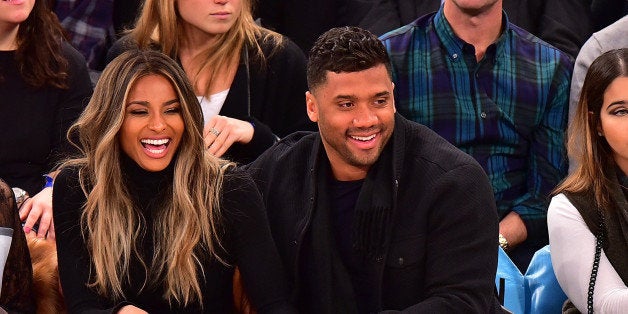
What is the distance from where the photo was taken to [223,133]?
156 inches

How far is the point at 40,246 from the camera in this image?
3.66m

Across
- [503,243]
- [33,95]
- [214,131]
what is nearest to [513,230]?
[503,243]

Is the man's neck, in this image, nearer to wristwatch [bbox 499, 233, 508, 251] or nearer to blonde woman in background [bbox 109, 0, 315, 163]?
blonde woman in background [bbox 109, 0, 315, 163]

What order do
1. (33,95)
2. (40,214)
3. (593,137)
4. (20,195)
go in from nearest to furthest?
(593,137), (40,214), (20,195), (33,95)

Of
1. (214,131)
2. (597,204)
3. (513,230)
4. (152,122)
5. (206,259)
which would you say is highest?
(152,122)

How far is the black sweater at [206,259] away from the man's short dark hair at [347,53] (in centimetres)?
38

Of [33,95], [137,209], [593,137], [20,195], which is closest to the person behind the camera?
Result: [137,209]

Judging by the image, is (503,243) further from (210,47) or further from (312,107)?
(210,47)

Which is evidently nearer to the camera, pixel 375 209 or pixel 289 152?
pixel 375 209

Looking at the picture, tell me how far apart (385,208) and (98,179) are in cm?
79

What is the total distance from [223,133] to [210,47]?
414 millimetres

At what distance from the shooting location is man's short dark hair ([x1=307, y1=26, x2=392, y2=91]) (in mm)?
3346

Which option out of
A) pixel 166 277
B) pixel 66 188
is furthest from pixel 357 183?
pixel 66 188

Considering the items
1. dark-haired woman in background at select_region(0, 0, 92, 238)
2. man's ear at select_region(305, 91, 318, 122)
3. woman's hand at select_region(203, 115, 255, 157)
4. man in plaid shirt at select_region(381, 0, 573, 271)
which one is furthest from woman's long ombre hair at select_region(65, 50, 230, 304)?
man in plaid shirt at select_region(381, 0, 573, 271)
